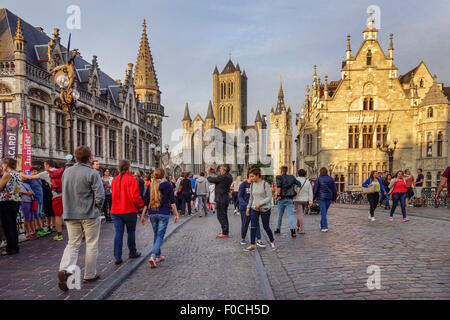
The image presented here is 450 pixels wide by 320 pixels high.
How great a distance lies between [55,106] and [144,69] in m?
32.4

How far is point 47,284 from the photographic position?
15.6ft

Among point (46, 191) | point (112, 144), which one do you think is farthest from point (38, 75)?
point (46, 191)

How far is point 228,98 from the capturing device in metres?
102

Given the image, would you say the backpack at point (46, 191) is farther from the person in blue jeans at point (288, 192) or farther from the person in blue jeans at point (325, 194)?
the person in blue jeans at point (325, 194)

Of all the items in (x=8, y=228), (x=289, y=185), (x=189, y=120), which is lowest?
(x=8, y=228)

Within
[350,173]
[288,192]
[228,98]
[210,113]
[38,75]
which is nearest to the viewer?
[288,192]

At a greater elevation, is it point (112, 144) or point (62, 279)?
point (112, 144)

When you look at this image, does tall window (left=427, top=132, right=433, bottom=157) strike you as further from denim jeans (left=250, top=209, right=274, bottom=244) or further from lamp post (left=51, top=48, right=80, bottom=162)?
lamp post (left=51, top=48, right=80, bottom=162)

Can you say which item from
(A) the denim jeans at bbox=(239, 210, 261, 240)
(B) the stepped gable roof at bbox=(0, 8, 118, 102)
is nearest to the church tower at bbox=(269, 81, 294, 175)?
(B) the stepped gable roof at bbox=(0, 8, 118, 102)

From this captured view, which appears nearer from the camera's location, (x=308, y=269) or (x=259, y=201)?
(x=308, y=269)

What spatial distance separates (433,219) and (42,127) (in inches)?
896

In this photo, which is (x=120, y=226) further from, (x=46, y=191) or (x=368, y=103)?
(x=368, y=103)
